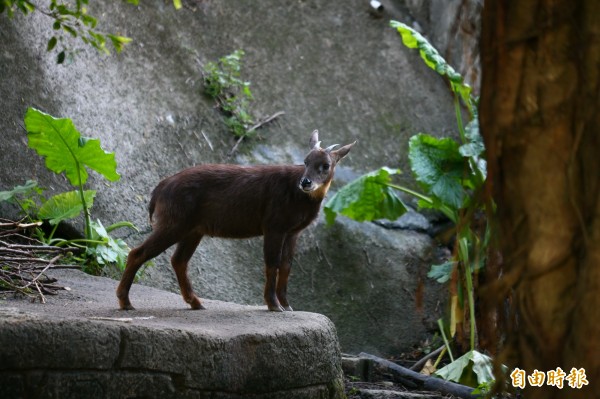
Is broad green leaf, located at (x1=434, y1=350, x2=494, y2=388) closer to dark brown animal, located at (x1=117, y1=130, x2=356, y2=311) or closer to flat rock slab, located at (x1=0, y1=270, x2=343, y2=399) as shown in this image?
dark brown animal, located at (x1=117, y1=130, x2=356, y2=311)

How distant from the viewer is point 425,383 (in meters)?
8.25

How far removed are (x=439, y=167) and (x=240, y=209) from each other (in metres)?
3.30

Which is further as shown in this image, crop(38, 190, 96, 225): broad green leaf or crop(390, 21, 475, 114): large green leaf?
crop(390, 21, 475, 114): large green leaf

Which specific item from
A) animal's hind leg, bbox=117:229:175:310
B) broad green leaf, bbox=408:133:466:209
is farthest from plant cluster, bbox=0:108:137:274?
broad green leaf, bbox=408:133:466:209

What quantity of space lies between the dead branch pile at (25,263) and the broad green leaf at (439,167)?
3684mm

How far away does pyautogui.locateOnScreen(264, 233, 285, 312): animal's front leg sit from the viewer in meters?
6.97

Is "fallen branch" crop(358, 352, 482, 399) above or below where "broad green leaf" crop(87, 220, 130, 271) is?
below

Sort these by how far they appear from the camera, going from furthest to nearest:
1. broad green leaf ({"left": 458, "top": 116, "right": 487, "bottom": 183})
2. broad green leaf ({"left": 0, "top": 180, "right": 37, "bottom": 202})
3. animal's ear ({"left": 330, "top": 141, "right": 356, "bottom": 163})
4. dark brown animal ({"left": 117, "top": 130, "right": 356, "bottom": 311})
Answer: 1. broad green leaf ({"left": 458, "top": 116, "right": 487, "bottom": 183})
2. broad green leaf ({"left": 0, "top": 180, "right": 37, "bottom": 202})
3. animal's ear ({"left": 330, "top": 141, "right": 356, "bottom": 163})
4. dark brown animal ({"left": 117, "top": 130, "right": 356, "bottom": 311})

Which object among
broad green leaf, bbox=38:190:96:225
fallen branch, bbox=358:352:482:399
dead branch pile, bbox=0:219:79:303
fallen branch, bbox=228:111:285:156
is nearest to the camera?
dead branch pile, bbox=0:219:79:303

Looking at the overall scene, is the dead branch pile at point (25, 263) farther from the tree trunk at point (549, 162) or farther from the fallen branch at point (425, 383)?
the tree trunk at point (549, 162)

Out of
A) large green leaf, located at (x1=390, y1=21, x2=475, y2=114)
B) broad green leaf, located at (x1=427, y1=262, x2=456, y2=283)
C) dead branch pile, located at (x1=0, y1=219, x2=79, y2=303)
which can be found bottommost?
broad green leaf, located at (x1=427, y1=262, x2=456, y2=283)

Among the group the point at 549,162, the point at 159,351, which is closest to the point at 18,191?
the point at 159,351

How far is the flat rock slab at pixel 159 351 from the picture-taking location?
4.77 metres

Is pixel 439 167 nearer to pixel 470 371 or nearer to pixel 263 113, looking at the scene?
pixel 470 371
